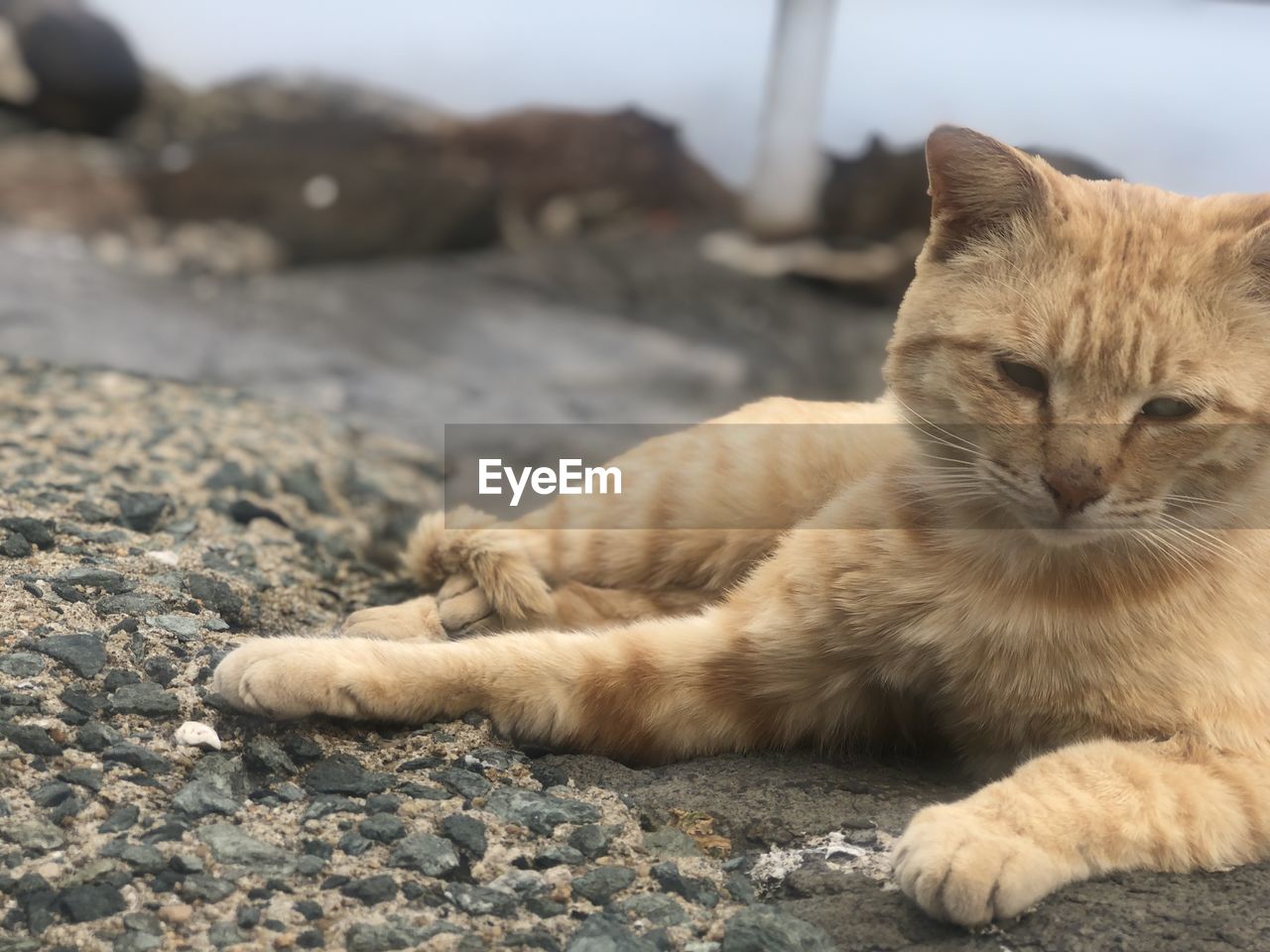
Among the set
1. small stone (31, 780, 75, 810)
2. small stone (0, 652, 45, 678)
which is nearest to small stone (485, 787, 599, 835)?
small stone (31, 780, 75, 810)

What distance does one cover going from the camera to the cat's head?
5.83 feet

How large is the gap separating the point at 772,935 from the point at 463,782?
56cm

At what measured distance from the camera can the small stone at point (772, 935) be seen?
1618 mm

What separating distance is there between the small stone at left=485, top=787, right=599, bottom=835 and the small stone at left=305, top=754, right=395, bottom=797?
169mm

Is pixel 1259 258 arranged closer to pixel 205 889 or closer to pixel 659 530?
pixel 659 530

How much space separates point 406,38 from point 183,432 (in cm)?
304

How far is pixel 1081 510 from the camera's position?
178 cm

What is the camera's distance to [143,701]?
6.53 ft

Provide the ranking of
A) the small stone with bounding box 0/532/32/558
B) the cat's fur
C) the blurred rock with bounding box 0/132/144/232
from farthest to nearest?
the blurred rock with bounding box 0/132/144/232
the small stone with bounding box 0/532/32/558
the cat's fur

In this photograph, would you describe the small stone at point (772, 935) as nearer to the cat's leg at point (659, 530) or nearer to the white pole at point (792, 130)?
the cat's leg at point (659, 530)

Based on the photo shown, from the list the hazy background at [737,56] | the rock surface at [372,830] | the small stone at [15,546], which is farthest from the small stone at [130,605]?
the hazy background at [737,56]

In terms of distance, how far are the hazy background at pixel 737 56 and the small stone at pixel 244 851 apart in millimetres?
2727

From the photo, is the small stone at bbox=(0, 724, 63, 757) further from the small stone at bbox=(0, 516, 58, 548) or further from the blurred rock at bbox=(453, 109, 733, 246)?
the blurred rock at bbox=(453, 109, 733, 246)

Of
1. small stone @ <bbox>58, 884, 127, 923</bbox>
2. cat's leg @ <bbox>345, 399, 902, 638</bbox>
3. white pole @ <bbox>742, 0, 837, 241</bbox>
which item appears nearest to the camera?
small stone @ <bbox>58, 884, 127, 923</bbox>
